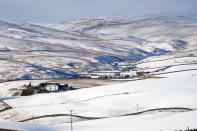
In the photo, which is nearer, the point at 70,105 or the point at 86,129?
the point at 86,129

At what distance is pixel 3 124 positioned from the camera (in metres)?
27.4

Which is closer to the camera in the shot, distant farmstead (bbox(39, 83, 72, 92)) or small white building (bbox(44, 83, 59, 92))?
small white building (bbox(44, 83, 59, 92))

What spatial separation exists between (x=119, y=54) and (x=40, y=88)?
119284mm

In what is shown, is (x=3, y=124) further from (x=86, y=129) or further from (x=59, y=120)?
(x=59, y=120)

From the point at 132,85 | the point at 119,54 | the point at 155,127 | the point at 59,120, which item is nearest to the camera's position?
the point at 155,127

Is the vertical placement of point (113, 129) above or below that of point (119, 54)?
below

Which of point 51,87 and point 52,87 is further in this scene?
point 52,87

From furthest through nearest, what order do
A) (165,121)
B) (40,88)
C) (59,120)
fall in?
(40,88), (59,120), (165,121)

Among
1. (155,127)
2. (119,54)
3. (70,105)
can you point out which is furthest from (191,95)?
(119,54)

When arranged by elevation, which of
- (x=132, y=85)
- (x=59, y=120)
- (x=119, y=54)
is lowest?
(x=59, y=120)

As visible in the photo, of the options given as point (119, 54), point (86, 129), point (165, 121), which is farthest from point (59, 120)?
point (119, 54)

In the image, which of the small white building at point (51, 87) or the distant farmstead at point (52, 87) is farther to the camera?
the distant farmstead at point (52, 87)

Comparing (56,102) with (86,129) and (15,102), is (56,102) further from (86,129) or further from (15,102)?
(86,129)

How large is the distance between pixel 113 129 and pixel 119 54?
6511 inches
